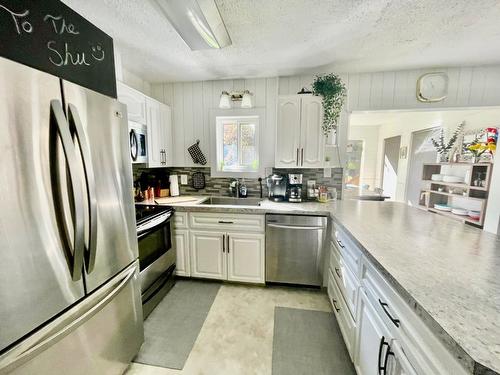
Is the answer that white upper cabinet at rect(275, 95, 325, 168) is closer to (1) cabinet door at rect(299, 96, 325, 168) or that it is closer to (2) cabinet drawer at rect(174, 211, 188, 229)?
(1) cabinet door at rect(299, 96, 325, 168)

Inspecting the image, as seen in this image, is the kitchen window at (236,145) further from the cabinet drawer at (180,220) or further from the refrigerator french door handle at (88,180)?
the refrigerator french door handle at (88,180)

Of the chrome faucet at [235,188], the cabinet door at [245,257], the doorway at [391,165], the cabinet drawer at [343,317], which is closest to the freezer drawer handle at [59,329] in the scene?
the cabinet door at [245,257]

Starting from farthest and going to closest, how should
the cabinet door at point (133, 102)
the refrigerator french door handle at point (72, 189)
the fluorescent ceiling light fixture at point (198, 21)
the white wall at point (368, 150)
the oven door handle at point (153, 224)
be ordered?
the white wall at point (368, 150), the cabinet door at point (133, 102), the oven door handle at point (153, 224), the fluorescent ceiling light fixture at point (198, 21), the refrigerator french door handle at point (72, 189)

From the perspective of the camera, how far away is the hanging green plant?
2336mm

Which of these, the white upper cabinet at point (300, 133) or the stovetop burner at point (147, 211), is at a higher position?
the white upper cabinet at point (300, 133)

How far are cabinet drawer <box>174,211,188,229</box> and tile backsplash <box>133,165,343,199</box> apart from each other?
2.30 ft

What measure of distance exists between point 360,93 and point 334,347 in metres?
2.63

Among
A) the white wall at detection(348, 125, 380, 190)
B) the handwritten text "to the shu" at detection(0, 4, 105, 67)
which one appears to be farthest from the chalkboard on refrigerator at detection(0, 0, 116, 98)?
the white wall at detection(348, 125, 380, 190)

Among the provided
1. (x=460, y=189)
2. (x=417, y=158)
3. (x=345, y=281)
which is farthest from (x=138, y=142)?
(x=417, y=158)

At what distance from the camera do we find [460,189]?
3684 mm

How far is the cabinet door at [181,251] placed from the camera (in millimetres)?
2406

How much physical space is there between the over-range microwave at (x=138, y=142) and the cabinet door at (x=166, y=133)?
0.36 metres

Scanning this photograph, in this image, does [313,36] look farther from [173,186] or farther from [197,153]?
[173,186]

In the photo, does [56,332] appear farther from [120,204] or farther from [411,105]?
[411,105]
